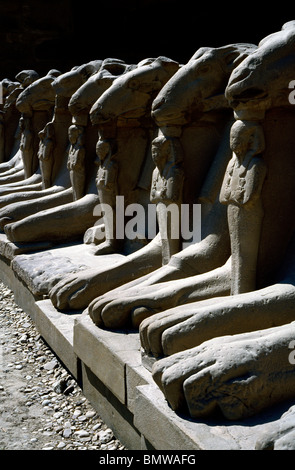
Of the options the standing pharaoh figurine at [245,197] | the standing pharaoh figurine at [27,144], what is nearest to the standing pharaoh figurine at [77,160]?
the standing pharaoh figurine at [27,144]

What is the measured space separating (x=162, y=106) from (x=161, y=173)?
1.15ft

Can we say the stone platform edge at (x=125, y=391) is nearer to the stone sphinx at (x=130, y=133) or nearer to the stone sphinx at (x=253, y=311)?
the stone sphinx at (x=253, y=311)

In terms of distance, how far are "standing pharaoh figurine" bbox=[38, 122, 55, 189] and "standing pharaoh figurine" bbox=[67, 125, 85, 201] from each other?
737mm


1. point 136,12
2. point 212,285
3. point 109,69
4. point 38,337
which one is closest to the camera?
point 212,285

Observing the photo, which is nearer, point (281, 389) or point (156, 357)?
point (281, 389)

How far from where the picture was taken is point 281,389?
77.8 inches

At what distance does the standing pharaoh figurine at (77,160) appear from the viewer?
495cm

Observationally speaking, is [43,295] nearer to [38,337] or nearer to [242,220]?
[38,337]

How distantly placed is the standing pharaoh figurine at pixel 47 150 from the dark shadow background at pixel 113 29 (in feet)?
14.2

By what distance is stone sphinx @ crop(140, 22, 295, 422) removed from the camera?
1.96m

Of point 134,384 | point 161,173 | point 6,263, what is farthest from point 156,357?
point 6,263

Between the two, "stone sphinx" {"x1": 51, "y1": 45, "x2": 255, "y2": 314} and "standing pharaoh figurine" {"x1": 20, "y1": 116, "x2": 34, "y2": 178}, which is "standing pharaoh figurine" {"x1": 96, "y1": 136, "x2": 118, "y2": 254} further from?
"standing pharaoh figurine" {"x1": 20, "y1": 116, "x2": 34, "y2": 178}

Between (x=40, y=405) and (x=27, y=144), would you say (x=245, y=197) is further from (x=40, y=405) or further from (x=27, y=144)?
(x=27, y=144)

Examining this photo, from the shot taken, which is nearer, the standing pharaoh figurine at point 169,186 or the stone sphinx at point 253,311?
the stone sphinx at point 253,311
